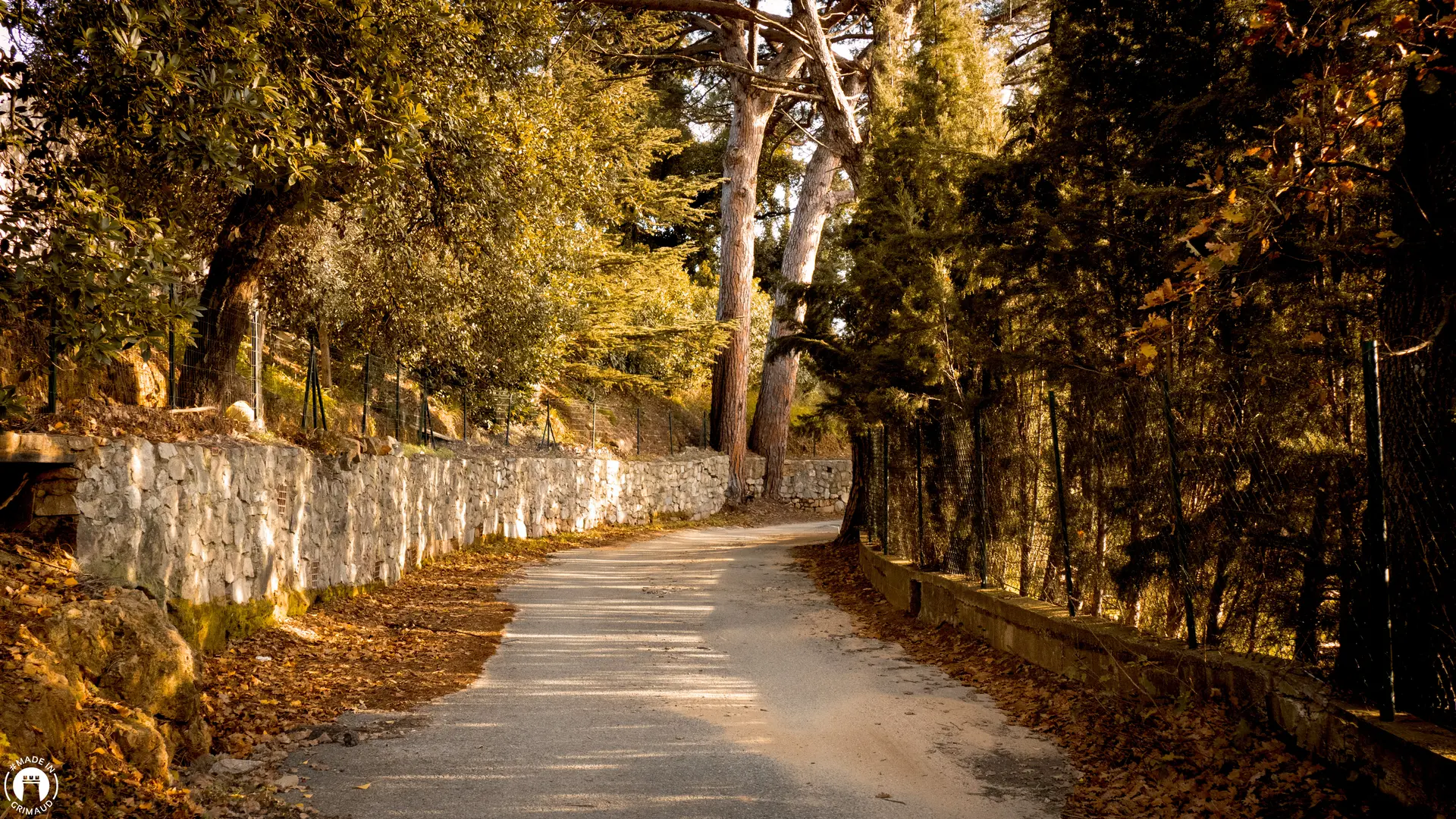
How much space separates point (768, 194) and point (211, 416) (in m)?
28.2

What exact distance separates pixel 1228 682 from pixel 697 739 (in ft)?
10.6

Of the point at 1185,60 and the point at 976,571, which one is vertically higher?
the point at 1185,60

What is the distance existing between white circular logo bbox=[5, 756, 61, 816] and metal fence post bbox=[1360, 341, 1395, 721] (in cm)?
609

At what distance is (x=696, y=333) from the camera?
85.2 feet

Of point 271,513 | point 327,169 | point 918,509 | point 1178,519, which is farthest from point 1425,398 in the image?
point 327,169

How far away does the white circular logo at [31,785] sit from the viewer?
4210 mm

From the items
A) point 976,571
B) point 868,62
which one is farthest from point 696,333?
point 976,571

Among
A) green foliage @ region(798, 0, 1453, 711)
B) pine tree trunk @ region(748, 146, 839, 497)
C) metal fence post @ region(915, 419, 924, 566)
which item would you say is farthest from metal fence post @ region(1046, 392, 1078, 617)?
pine tree trunk @ region(748, 146, 839, 497)

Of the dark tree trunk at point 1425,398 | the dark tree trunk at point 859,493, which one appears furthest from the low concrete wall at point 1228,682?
the dark tree trunk at point 859,493

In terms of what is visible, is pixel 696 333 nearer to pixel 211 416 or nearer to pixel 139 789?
pixel 211 416

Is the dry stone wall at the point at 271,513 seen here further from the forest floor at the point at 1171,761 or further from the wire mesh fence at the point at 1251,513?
the wire mesh fence at the point at 1251,513

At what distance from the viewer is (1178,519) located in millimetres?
6461

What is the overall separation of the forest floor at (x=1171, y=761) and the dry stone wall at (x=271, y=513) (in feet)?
20.2

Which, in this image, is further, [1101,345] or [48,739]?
[1101,345]
